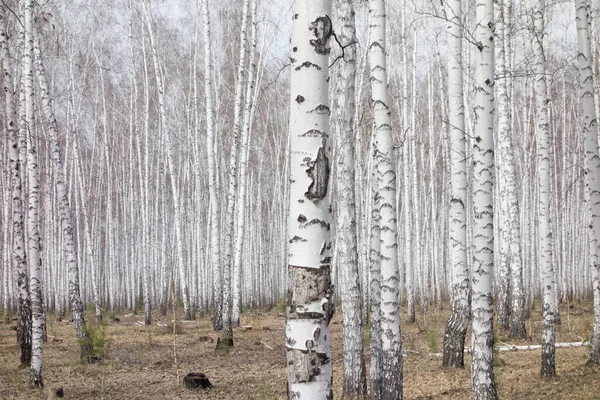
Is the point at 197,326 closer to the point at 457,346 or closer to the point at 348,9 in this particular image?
the point at 457,346

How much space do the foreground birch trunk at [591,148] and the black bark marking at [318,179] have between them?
621 cm

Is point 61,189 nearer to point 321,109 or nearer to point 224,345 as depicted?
point 224,345

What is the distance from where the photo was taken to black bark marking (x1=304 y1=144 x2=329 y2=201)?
3219mm

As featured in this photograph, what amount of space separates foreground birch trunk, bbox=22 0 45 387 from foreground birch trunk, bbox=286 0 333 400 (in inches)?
239

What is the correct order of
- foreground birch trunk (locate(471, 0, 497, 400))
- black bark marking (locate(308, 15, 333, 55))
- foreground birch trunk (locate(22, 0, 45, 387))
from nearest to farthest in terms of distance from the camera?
black bark marking (locate(308, 15, 333, 55)), foreground birch trunk (locate(471, 0, 497, 400)), foreground birch trunk (locate(22, 0, 45, 387))

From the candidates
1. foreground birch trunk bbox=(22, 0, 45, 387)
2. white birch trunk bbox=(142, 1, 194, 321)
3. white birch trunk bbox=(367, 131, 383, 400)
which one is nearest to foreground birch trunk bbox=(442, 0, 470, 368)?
white birch trunk bbox=(367, 131, 383, 400)

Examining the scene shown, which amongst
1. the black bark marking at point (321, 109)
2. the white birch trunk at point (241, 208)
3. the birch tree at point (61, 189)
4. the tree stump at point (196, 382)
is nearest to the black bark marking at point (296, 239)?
the black bark marking at point (321, 109)

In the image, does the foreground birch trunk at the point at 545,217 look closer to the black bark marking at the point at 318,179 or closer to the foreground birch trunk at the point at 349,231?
the foreground birch trunk at the point at 349,231

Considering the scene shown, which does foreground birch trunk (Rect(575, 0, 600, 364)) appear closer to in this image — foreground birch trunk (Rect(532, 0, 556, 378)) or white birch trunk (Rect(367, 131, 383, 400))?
foreground birch trunk (Rect(532, 0, 556, 378))

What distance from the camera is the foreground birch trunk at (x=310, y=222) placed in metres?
3.17

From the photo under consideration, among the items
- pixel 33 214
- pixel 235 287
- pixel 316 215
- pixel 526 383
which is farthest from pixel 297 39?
pixel 235 287

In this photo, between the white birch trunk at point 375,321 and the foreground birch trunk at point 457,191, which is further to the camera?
the foreground birch trunk at point 457,191

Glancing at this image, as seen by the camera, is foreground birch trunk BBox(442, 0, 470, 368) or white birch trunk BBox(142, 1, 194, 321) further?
white birch trunk BBox(142, 1, 194, 321)

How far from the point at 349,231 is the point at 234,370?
440cm
